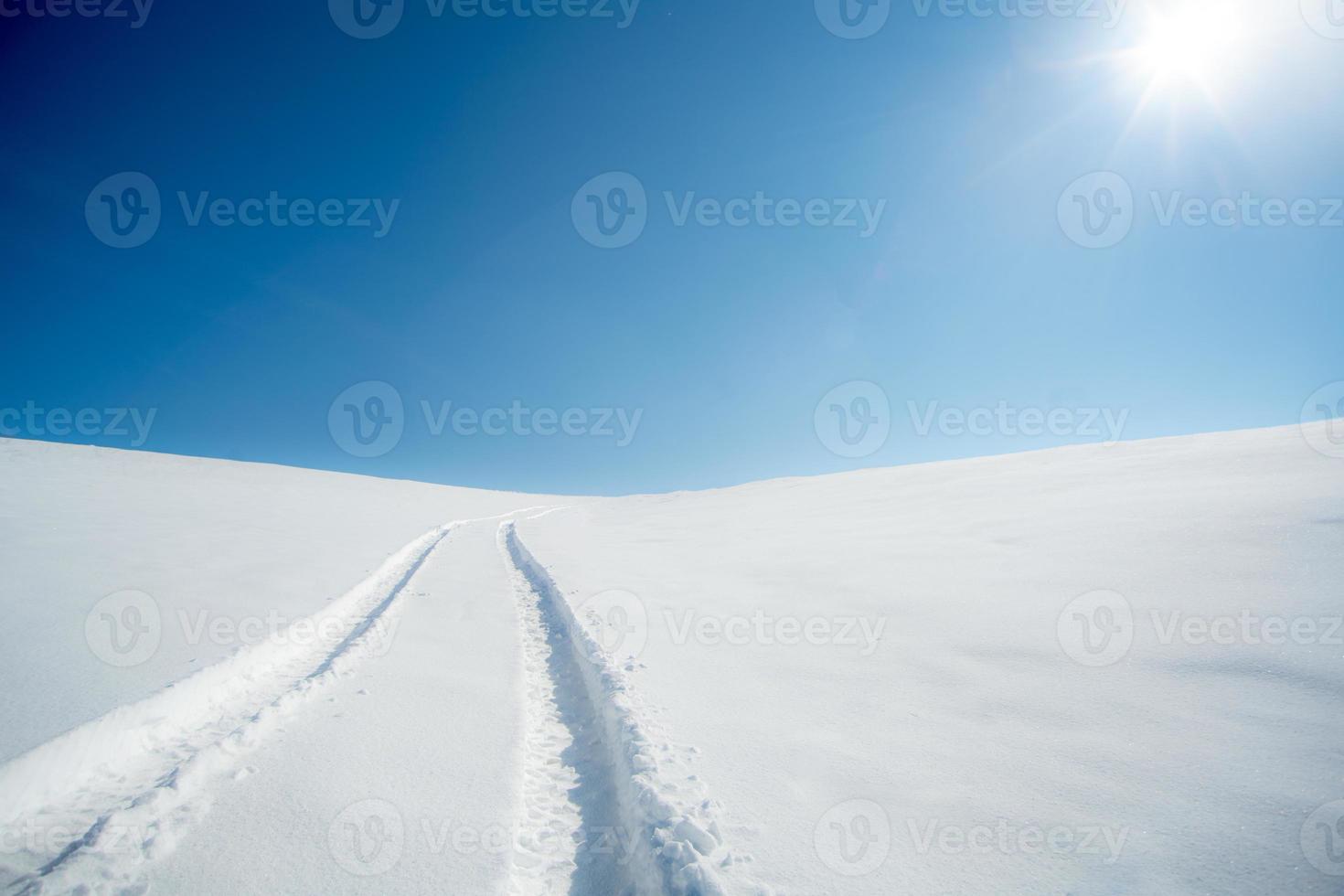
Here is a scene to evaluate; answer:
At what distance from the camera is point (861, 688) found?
484 centimetres

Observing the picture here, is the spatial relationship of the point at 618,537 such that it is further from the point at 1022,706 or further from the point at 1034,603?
the point at 1022,706

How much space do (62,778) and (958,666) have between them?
7.38 meters

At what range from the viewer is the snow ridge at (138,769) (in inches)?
109

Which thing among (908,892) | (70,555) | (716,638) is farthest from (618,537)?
(908,892)
